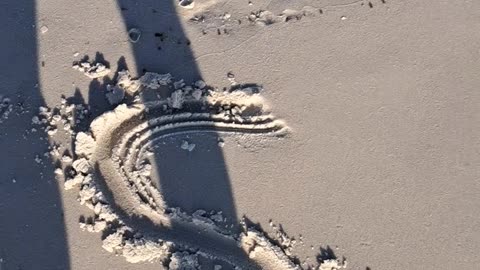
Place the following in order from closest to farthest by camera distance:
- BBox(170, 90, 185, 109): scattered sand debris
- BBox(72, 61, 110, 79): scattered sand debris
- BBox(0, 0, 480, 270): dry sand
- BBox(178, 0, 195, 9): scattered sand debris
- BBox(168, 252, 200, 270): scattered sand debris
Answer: BBox(168, 252, 200, 270): scattered sand debris
BBox(0, 0, 480, 270): dry sand
BBox(170, 90, 185, 109): scattered sand debris
BBox(72, 61, 110, 79): scattered sand debris
BBox(178, 0, 195, 9): scattered sand debris

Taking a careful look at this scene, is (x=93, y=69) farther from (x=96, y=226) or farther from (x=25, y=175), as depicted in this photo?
(x=96, y=226)

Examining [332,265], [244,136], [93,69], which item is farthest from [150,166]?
[332,265]

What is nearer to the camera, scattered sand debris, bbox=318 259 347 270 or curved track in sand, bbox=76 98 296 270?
scattered sand debris, bbox=318 259 347 270

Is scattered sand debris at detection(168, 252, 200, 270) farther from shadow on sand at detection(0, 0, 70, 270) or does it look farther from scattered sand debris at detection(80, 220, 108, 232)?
shadow on sand at detection(0, 0, 70, 270)

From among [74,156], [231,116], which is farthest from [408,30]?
[74,156]

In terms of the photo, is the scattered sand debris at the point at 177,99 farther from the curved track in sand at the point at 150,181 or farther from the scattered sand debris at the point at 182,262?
the scattered sand debris at the point at 182,262

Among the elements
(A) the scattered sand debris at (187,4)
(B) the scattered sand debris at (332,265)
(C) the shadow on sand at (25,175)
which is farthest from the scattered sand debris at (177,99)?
(B) the scattered sand debris at (332,265)

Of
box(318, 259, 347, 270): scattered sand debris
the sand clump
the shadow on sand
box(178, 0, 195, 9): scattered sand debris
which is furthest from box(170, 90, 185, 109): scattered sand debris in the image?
box(318, 259, 347, 270): scattered sand debris
